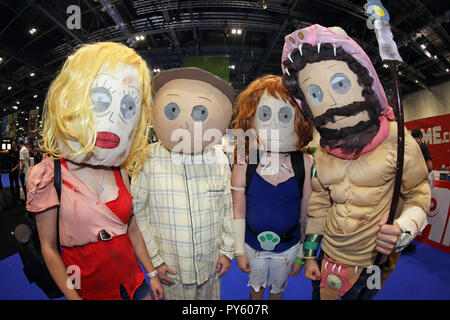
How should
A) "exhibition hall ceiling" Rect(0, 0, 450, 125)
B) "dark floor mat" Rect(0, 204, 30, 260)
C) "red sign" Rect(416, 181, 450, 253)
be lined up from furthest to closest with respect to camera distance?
"exhibition hall ceiling" Rect(0, 0, 450, 125) → "dark floor mat" Rect(0, 204, 30, 260) → "red sign" Rect(416, 181, 450, 253)

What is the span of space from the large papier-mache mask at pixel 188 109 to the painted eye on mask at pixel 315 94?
0.49 meters

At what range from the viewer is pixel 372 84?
1.12 m

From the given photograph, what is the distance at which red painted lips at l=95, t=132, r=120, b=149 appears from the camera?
40.3 inches

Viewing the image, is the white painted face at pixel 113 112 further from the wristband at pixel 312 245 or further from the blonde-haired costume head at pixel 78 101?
the wristband at pixel 312 245

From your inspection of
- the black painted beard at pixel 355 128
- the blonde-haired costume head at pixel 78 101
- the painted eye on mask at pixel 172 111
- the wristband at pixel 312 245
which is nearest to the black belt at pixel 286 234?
the wristband at pixel 312 245

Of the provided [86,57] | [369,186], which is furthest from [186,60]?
[369,186]

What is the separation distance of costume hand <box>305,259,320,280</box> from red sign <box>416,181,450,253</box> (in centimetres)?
308

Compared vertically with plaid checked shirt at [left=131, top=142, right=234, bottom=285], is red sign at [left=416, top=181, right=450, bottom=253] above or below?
below

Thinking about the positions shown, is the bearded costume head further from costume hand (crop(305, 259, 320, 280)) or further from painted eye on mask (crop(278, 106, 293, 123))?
Result: costume hand (crop(305, 259, 320, 280))

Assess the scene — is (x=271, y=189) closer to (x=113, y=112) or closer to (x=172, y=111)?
(x=172, y=111)

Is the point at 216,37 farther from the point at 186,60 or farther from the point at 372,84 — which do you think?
the point at 372,84

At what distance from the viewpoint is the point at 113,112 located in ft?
3.40

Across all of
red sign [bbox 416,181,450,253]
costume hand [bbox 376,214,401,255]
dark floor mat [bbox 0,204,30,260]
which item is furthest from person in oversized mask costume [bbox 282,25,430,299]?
dark floor mat [bbox 0,204,30,260]

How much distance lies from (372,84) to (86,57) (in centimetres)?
137
